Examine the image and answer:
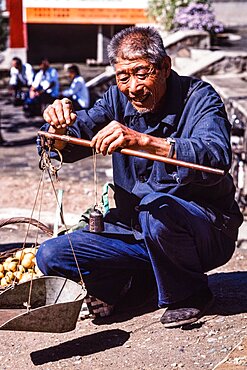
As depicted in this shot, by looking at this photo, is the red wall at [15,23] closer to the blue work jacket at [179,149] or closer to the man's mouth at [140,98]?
Result: the blue work jacket at [179,149]

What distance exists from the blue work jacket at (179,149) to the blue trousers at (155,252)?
10 centimetres

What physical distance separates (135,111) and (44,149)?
534 mm

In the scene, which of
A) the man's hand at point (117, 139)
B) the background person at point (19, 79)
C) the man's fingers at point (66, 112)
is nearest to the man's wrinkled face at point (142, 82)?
the man's fingers at point (66, 112)

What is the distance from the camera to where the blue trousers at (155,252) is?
4402 mm

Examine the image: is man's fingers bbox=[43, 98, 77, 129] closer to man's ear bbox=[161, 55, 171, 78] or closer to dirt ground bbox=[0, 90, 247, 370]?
man's ear bbox=[161, 55, 171, 78]

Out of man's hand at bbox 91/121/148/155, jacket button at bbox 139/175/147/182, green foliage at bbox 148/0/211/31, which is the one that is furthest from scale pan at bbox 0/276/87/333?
green foliage at bbox 148/0/211/31

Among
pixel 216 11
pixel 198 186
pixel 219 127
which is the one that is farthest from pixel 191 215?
pixel 216 11

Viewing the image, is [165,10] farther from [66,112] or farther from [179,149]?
[179,149]

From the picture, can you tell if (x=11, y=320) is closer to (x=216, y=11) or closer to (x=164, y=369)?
(x=164, y=369)

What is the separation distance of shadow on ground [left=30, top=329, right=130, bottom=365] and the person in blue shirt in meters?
0.24

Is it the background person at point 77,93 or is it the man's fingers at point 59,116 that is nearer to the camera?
the man's fingers at point 59,116

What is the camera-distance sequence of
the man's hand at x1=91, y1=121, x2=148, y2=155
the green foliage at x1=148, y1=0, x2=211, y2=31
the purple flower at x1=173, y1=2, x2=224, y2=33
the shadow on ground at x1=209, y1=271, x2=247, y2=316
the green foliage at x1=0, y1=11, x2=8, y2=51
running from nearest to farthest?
the man's hand at x1=91, y1=121, x2=148, y2=155 → the shadow on ground at x1=209, y1=271, x2=247, y2=316 → the purple flower at x1=173, y1=2, x2=224, y2=33 → the green foliage at x1=148, y1=0, x2=211, y2=31 → the green foliage at x1=0, y1=11, x2=8, y2=51

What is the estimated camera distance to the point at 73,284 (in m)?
4.54

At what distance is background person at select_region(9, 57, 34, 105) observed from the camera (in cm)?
1778
